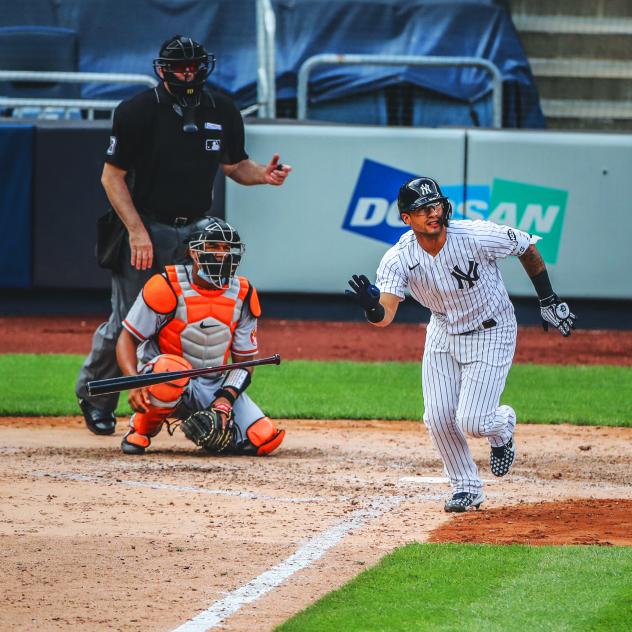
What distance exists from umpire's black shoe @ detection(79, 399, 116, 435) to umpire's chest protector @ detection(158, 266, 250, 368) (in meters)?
0.87

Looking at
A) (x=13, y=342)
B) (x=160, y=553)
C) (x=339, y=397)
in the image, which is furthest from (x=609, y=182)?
(x=160, y=553)

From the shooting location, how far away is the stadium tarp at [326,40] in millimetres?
15531

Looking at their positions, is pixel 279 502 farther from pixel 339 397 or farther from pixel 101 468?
pixel 339 397

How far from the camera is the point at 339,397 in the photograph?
9.66 metres

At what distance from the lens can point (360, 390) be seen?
10.0 m

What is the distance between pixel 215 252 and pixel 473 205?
6665 mm

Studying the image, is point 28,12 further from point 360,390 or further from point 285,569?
point 285,569

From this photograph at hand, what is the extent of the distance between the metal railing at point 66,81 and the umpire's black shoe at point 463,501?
8407 mm

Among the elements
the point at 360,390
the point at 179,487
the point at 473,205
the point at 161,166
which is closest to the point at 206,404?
the point at 179,487

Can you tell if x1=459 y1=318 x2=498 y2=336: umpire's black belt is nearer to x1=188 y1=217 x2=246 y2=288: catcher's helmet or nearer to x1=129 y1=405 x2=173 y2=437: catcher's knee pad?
x1=188 y1=217 x2=246 y2=288: catcher's helmet

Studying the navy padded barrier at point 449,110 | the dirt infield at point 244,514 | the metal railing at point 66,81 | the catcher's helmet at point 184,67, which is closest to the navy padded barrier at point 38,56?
the metal railing at point 66,81

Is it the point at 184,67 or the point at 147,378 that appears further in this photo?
the point at 184,67

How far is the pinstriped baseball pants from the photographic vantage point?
19.3 feet

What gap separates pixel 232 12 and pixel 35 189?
3.96m
